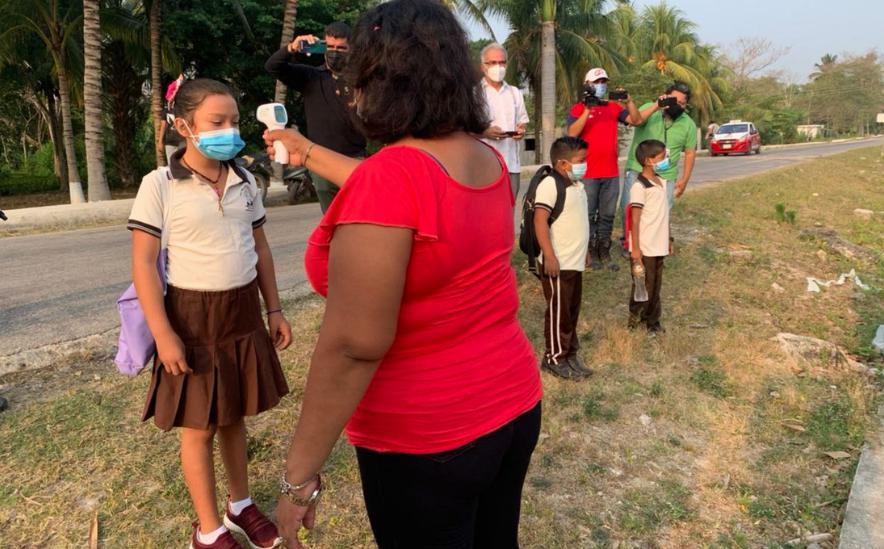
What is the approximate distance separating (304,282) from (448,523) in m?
5.13

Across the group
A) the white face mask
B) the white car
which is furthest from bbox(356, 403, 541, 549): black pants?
the white car

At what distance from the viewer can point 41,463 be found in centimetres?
284

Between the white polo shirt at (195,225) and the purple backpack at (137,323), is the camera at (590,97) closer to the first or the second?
the white polo shirt at (195,225)

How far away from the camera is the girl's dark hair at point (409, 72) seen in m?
1.19

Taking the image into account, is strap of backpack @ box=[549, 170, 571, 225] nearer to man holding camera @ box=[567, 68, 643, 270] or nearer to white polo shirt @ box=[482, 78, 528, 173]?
white polo shirt @ box=[482, 78, 528, 173]

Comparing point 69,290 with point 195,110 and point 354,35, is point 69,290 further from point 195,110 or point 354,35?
point 354,35

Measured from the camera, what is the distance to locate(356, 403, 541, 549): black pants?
1.28m

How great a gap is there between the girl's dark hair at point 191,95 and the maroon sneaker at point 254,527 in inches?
58.6

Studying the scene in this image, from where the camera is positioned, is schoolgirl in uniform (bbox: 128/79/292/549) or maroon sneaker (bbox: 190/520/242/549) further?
maroon sneaker (bbox: 190/520/242/549)

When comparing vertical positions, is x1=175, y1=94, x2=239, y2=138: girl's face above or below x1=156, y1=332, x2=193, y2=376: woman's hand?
above

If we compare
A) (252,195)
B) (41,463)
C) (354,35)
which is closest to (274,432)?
(41,463)

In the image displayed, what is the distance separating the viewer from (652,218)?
4.57m

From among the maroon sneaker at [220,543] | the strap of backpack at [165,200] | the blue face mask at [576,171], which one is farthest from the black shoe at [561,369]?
the strap of backpack at [165,200]

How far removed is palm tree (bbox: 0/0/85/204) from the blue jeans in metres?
12.9
